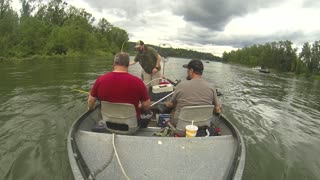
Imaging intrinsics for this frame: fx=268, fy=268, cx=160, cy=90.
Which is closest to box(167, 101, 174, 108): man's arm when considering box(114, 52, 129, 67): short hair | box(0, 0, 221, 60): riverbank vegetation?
box(114, 52, 129, 67): short hair

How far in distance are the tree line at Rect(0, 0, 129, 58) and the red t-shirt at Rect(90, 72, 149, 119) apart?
3403 centimetres

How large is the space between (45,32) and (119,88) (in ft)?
168

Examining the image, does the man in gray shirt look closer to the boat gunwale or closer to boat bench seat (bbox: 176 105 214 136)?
boat bench seat (bbox: 176 105 214 136)

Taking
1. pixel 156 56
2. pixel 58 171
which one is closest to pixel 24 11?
pixel 156 56

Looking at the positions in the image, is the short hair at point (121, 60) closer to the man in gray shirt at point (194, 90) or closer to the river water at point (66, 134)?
the man in gray shirt at point (194, 90)

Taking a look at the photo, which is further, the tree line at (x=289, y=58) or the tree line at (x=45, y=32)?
the tree line at (x=289, y=58)

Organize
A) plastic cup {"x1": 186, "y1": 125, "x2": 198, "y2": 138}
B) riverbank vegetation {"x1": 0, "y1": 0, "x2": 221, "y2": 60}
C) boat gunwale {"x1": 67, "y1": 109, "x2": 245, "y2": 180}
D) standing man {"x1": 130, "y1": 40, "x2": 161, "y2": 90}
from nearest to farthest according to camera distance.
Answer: boat gunwale {"x1": 67, "y1": 109, "x2": 245, "y2": 180} → plastic cup {"x1": 186, "y1": 125, "x2": 198, "y2": 138} → standing man {"x1": 130, "y1": 40, "x2": 161, "y2": 90} → riverbank vegetation {"x1": 0, "y1": 0, "x2": 221, "y2": 60}

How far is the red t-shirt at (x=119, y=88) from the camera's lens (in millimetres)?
4405

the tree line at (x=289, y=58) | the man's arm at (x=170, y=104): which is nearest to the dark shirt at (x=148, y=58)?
the man's arm at (x=170, y=104)

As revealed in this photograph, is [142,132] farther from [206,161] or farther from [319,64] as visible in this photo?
[319,64]

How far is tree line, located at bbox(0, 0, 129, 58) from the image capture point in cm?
3956

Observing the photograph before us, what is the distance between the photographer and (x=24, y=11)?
5838 centimetres

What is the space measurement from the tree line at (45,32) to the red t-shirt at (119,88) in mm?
34030

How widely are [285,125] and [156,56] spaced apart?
5.46 metres
